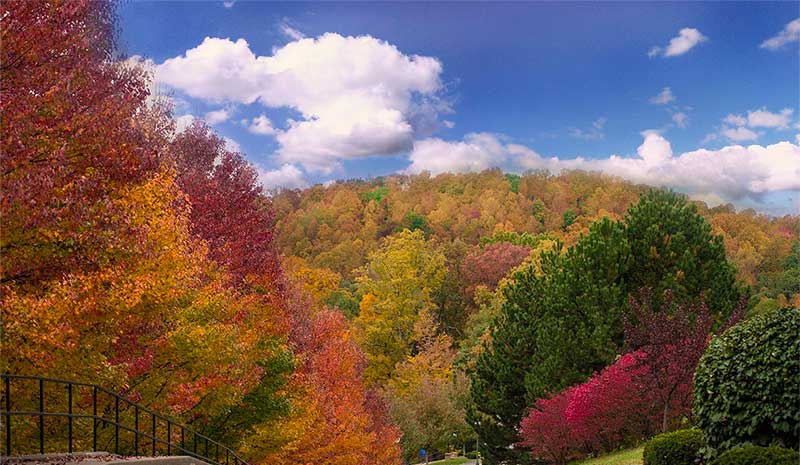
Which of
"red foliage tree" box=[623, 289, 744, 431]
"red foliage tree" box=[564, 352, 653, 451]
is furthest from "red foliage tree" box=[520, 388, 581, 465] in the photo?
"red foliage tree" box=[623, 289, 744, 431]

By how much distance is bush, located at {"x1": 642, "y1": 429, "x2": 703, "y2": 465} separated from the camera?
14367mm

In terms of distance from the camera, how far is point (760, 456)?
1008 centimetres

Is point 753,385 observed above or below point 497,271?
below

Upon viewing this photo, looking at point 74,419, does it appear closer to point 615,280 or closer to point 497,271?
point 615,280

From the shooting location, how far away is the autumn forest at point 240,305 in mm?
11109

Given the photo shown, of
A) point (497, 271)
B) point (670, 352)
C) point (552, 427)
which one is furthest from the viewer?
point (497, 271)

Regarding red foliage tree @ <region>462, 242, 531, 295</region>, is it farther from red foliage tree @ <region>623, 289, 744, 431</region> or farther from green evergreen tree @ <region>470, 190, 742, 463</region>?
red foliage tree @ <region>623, 289, 744, 431</region>

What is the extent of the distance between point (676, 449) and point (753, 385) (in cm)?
360

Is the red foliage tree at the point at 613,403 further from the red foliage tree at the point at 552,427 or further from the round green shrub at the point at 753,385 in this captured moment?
the round green shrub at the point at 753,385

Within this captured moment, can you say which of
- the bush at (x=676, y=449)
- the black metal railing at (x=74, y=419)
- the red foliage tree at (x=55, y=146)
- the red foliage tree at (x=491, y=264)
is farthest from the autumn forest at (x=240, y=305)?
the red foliage tree at (x=491, y=264)

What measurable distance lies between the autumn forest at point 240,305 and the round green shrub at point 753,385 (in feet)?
0.31

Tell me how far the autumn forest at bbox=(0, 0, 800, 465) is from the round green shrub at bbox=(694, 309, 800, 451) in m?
0.09

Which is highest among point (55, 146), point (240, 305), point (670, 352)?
point (55, 146)

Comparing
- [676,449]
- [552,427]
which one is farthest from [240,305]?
[552,427]
